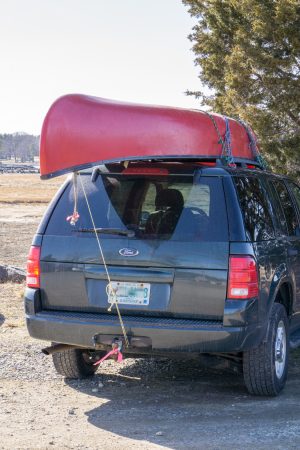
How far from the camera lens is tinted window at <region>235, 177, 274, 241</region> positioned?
6.34 m

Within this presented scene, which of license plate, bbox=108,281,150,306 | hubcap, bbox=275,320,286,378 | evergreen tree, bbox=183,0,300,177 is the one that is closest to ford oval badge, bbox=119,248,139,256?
license plate, bbox=108,281,150,306

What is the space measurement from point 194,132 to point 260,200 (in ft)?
2.68

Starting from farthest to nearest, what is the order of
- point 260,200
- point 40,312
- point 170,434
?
point 260,200 < point 40,312 < point 170,434

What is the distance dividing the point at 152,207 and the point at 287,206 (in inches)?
76.6

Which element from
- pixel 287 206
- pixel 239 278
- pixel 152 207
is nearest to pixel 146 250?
pixel 152 207

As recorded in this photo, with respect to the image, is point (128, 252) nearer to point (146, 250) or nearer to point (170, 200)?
point (146, 250)

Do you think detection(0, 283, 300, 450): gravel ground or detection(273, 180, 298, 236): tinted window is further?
detection(273, 180, 298, 236): tinted window

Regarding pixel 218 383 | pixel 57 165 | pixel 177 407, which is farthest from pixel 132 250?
pixel 218 383

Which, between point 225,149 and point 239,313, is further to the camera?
point 225,149

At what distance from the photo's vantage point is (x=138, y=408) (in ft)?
20.6

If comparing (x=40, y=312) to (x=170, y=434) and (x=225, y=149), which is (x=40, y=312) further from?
(x=225, y=149)

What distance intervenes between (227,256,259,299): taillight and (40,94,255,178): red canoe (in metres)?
1.05

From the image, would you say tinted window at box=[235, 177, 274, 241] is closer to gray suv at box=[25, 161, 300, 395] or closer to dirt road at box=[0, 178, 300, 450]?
gray suv at box=[25, 161, 300, 395]

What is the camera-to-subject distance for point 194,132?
22.0 ft
